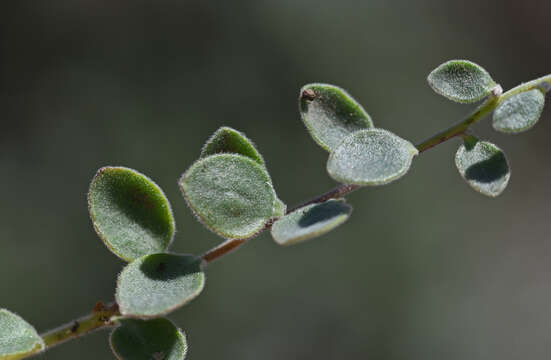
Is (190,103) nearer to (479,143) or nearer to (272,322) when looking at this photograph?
(272,322)

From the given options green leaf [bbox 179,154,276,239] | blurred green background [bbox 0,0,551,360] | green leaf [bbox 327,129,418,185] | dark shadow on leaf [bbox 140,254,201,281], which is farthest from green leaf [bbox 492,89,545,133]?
blurred green background [bbox 0,0,551,360]

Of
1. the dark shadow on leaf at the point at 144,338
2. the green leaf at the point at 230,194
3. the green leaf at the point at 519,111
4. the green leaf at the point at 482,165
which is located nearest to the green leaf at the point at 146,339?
the dark shadow on leaf at the point at 144,338

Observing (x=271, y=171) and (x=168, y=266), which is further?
(x=271, y=171)

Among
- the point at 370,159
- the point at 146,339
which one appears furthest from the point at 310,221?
the point at 146,339

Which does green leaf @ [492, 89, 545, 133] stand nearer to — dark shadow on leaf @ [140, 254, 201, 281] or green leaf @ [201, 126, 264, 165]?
green leaf @ [201, 126, 264, 165]

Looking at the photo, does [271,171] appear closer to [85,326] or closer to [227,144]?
[227,144]

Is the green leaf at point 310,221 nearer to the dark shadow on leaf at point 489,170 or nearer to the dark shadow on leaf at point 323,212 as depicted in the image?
the dark shadow on leaf at point 323,212
